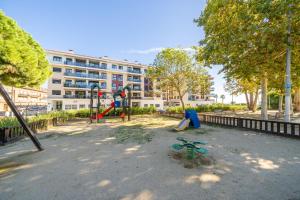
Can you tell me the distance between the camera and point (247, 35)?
9.00m

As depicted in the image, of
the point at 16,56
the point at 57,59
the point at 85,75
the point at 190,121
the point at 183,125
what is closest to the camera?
the point at 16,56

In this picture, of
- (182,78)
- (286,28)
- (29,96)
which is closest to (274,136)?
(286,28)

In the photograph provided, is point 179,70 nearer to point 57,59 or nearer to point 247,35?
point 247,35

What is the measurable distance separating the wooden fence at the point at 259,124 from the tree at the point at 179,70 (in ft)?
31.0

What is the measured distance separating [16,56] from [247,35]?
15680 mm

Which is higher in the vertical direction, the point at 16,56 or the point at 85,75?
the point at 85,75

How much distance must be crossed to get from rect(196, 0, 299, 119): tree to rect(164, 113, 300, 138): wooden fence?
12.1ft

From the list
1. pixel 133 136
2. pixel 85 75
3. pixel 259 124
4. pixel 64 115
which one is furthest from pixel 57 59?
pixel 259 124

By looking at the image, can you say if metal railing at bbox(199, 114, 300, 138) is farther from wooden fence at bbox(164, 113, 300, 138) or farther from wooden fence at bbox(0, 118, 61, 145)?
wooden fence at bbox(0, 118, 61, 145)

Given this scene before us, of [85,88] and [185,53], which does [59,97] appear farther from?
[185,53]

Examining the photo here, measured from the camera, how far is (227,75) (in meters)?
12.1

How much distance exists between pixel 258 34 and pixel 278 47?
5.25 ft

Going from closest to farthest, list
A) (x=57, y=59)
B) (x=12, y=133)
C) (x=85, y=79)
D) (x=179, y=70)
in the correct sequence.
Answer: (x=12, y=133)
(x=179, y=70)
(x=57, y=59)
(x=85, y=79)

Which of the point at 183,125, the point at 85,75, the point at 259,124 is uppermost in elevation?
the point at 85,75
